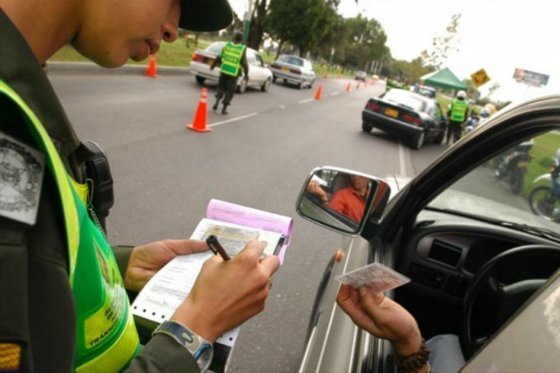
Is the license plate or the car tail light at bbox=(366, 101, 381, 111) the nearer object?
the license plate

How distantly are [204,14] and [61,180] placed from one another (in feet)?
2.75

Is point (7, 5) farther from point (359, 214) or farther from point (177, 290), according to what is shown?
point (359, 214)

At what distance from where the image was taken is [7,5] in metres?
0.80

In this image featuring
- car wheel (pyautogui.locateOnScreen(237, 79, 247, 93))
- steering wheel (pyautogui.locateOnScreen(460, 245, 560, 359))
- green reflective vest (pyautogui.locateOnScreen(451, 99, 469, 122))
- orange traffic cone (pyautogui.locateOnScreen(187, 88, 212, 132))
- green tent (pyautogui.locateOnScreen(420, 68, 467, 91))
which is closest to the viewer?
steering wheel (pyautogui.locateOnScreen(460, 245, 560, 359))

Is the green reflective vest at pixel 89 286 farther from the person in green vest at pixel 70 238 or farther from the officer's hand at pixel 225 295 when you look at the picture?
the officer's hand at pixel 225 295

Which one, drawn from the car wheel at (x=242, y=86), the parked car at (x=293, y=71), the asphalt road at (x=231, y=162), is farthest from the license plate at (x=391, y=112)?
the parked car at (x=293, y=71)

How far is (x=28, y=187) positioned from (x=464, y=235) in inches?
84.6

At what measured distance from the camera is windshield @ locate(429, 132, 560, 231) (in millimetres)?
2430

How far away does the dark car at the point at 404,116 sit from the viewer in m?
13.0

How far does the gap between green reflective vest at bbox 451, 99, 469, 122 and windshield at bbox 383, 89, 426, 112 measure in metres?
1.73

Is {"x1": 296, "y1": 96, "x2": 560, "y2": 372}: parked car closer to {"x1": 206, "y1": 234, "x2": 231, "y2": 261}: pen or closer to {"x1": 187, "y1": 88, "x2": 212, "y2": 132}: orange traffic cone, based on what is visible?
{"x1": 206, "y1": 234, "x2": 231, "y2": 261}: pen

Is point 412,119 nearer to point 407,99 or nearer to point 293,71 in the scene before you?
point 407,99

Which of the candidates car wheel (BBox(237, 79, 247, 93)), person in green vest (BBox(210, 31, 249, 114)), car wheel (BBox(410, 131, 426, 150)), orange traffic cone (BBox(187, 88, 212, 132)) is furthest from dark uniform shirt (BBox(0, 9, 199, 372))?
car wheel (BBox(237, 79, 247, 93))

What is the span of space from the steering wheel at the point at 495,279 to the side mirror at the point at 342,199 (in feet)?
1.66
